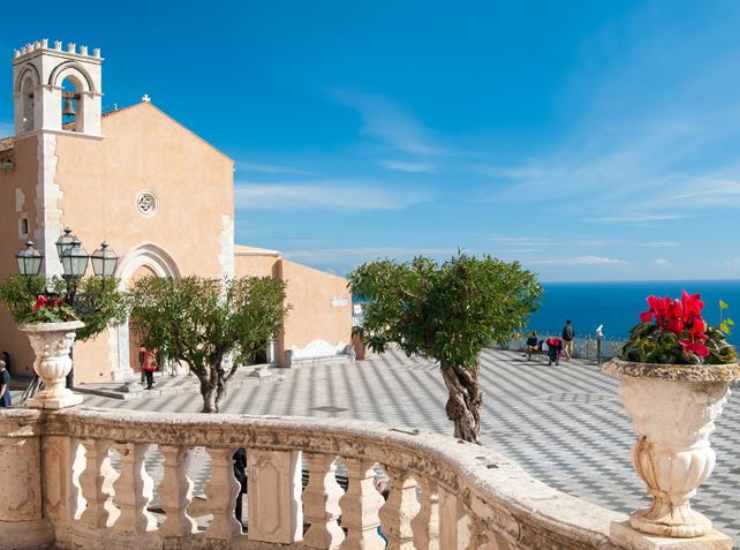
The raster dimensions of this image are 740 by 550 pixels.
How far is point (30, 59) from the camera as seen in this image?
961 inches

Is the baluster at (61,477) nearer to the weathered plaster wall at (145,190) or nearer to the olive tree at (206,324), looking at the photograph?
the olive tree at (206,324)

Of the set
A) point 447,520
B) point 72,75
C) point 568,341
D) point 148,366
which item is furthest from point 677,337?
point 568,341

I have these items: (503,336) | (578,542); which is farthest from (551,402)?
(578,542)

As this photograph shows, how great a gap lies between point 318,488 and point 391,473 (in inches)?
19.8

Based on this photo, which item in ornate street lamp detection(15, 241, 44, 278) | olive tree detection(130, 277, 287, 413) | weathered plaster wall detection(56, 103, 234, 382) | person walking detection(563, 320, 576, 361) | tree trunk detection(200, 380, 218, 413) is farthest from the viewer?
person walking detection(563, 320, 576, 361)

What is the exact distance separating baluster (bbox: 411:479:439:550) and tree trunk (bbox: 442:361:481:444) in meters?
9.36

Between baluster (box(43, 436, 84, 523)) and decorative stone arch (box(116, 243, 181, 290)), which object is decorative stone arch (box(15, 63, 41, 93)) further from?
baluster (box(43, 436, 84, 523))

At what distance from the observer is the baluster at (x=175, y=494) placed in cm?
459

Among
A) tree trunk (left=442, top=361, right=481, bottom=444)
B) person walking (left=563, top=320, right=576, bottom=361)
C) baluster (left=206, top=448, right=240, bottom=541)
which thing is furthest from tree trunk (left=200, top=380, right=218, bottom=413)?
person walking (left=563, top=320, right=576, bottom=361)

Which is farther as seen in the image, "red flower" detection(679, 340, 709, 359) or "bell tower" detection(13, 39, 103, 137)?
"bell tower" detection(13, 39, 103, 137)

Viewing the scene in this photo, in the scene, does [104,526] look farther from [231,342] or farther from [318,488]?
[231,342]

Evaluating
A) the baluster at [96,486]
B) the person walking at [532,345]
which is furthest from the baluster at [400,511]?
the person walking at [532,345]

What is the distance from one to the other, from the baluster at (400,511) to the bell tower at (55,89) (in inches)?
921

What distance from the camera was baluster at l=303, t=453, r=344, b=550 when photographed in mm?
4152
